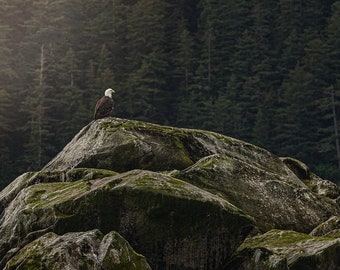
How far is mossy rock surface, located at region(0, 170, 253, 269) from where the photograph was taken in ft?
51.8

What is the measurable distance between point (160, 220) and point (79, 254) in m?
2.32

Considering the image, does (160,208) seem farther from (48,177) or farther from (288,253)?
(48,177)

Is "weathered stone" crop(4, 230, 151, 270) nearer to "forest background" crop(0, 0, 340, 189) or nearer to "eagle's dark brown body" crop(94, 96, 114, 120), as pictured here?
"eagle's dark brown body" crop(94, 96, 114, 120)

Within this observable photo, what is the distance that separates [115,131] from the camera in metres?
19.6

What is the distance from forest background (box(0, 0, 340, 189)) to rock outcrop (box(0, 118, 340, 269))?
5006 cm

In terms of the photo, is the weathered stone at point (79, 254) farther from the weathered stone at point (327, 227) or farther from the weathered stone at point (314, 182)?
the weathered stone at point (314, 182)

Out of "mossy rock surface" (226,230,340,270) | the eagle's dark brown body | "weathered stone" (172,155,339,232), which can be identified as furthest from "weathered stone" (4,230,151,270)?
the eagle's dark brown body

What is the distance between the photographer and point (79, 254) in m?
14.0

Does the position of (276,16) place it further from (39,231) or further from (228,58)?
(39,231)

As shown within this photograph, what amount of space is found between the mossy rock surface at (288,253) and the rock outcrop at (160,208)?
28mm

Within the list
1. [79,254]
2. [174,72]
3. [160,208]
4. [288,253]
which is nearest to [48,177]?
[160,208]

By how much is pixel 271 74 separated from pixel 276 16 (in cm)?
1316

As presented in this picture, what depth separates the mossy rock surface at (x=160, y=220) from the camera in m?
15.8

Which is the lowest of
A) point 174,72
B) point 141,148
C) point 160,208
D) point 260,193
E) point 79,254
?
point 174,72
